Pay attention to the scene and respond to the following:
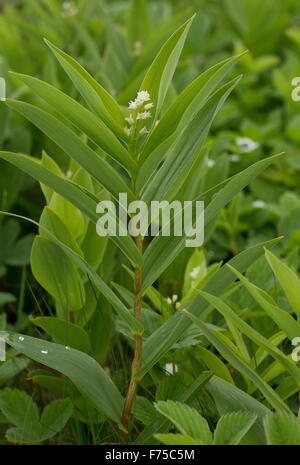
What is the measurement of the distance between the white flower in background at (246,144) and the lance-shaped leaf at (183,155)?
1057 mm

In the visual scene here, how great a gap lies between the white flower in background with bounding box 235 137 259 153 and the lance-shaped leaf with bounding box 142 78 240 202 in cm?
106

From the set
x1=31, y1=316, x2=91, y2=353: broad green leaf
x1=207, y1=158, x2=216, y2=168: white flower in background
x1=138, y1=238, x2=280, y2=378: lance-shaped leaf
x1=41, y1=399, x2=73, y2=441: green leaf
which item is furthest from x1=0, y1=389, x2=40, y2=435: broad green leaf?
x1=207, y1=158, x2=216, y2=168: white flower in background

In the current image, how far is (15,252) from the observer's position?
2.01 meters

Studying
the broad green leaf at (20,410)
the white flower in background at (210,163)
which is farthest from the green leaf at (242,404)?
the white flower in background at (210,163)

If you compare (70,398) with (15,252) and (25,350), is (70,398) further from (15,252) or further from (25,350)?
(15,252)

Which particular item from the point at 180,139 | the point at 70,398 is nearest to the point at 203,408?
the point at 70,398

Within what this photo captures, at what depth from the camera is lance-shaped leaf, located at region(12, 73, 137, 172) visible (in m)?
1.25

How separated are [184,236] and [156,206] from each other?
2.6 inches

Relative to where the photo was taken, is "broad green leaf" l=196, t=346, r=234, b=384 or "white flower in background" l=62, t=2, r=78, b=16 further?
"white flower in background" l=62, t=2, r=78, b=16

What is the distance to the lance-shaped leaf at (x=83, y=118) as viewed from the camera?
1.25 meters

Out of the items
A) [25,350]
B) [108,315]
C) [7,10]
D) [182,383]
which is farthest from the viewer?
[7,10]

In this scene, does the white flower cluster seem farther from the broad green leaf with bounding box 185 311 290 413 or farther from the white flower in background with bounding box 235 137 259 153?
the white flower in background with bounding box 235 137 259 153
